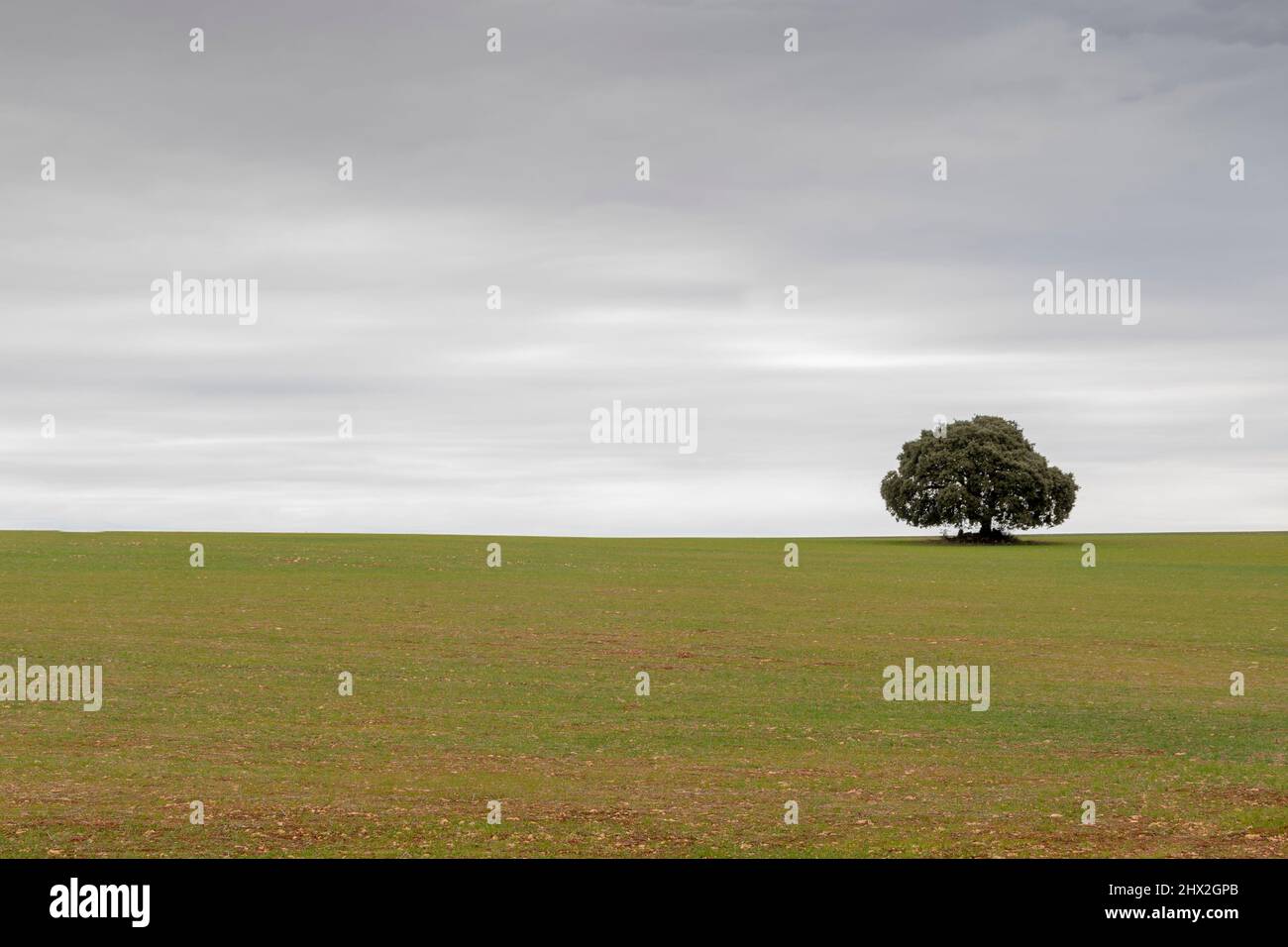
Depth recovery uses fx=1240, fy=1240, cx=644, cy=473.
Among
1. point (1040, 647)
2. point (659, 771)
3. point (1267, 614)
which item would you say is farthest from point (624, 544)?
point (659, 771)

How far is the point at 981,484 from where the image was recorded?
12581 cm

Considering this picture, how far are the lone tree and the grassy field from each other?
6087 cm

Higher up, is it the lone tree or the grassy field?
the lone tree

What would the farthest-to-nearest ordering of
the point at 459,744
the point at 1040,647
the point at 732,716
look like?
the point at 1040,647 → the point at 732,716 → the point at 459,744

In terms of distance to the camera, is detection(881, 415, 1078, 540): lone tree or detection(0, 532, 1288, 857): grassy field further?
detection(881, 415, 1078, 540): lone tree

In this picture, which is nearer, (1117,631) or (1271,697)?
(1271,697)

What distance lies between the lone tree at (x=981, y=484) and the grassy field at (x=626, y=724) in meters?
60.9

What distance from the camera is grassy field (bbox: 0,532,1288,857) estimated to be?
1898 centimetres

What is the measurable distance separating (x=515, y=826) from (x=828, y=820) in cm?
496

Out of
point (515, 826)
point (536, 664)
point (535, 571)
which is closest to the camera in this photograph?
point (515, 826)

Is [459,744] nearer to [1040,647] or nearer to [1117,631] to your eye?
[1040,647]

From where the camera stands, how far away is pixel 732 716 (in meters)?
30.1

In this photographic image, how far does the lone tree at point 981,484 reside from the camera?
125312 mm

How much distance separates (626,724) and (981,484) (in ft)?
338
